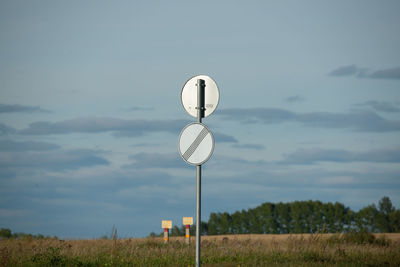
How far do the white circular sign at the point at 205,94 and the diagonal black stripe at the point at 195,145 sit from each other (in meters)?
0.87

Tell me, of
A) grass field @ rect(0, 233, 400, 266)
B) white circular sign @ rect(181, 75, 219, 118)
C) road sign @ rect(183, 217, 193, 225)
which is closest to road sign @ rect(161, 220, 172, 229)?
Answer: road sign @ rect(183, 217, 193, 225)

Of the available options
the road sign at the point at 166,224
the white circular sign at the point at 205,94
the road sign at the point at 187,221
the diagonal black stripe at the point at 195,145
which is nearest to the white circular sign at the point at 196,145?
the diagonal black stripe at the point at 195,145

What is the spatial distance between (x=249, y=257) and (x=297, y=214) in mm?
39479

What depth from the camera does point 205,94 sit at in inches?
471

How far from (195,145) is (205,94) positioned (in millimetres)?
1510

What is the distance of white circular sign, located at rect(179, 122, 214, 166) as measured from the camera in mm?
11117

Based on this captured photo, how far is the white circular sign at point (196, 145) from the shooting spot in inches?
438

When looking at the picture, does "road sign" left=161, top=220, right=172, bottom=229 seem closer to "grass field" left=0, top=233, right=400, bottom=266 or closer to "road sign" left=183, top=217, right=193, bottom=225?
"road sign" left=183, top=217, right=193, bottom=225

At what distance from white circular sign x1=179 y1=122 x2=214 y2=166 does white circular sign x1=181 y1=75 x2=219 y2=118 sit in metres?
0.82

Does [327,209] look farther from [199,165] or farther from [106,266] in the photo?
[199,165]

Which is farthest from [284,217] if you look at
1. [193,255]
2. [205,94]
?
[205,94]

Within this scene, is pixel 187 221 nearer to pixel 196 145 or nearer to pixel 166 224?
pixel 166 224

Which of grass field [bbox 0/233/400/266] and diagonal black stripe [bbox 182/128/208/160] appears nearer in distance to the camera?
diagonal black stripe [bbox 182/128/208/160]

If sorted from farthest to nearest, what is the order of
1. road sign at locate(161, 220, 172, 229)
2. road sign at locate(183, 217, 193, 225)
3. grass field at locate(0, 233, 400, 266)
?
road sign at locate(161, 220, 172, 229)
road sign at locate(183, 217, 193, 225)
grass field at locate(0, 233, 400, 266)
